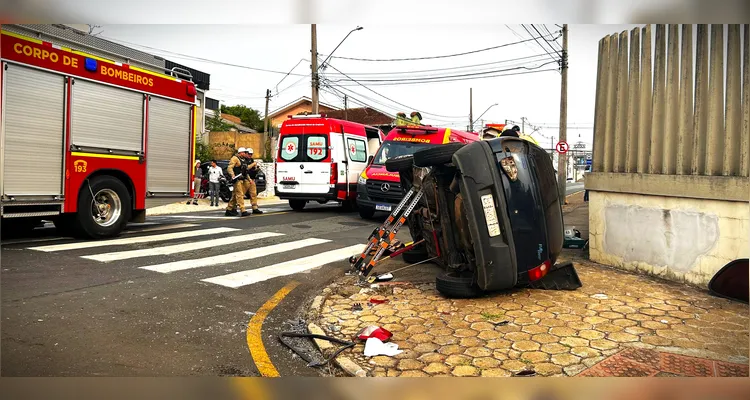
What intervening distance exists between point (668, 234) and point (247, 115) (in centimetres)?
4260

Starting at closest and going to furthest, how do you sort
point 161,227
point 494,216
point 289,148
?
1. point 494,216
2. point 161,227
3. point 289,148

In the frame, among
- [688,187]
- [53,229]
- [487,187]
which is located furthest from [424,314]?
[53,229]

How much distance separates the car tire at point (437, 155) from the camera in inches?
200

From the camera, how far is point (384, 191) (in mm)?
11305

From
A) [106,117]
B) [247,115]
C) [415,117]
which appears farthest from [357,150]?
[247,115]

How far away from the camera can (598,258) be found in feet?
23.2

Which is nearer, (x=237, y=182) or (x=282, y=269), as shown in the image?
(x=282, y=269)

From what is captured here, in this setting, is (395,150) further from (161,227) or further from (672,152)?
(672,152)

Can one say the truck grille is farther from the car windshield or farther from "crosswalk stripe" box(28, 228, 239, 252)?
"crosswalk stripe" box(28, 228, 239, 252)

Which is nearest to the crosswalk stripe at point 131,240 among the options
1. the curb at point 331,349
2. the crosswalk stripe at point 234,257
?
the crosswalk stripe at point 234,257

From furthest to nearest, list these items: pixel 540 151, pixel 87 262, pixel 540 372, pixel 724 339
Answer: pixel 87 262, pixel 540 151, pixel 724 339, pixel 540 372

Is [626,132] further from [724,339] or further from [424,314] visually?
[424,314]

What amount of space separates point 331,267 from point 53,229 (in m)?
5.55

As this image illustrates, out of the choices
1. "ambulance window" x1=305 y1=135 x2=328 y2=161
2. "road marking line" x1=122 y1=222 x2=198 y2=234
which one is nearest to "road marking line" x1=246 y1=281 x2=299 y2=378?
"road marking line" x1=122 y1=222 x2=198 y2=234
